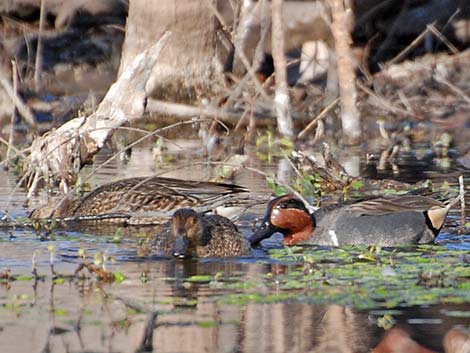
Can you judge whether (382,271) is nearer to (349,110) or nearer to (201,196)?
(201,196)

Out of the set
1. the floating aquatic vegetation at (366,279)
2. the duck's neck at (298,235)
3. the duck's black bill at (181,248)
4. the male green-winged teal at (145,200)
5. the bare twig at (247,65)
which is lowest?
the floating aquatic vegetation at (366,279)

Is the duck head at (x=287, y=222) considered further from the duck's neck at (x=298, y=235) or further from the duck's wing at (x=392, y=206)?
the duck's wing at (x=392, y=206)

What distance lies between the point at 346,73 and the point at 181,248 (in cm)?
684

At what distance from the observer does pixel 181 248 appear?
28.9 ft

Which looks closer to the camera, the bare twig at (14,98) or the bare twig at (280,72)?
the bare twig at (14,98)

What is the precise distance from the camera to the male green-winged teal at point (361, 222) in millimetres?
9414

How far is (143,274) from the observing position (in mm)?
8078

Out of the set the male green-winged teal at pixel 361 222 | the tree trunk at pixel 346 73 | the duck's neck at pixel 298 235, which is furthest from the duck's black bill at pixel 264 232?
the tree trunk at pixel 346 73

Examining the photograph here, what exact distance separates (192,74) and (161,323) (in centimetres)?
1123

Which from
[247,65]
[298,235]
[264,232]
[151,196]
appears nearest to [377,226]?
[298,235]

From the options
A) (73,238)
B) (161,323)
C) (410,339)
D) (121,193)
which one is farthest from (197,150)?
(410,339)

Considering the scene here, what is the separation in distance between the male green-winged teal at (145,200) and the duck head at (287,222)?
85 centimetres

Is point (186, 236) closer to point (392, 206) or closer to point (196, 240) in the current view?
point (196, 240)

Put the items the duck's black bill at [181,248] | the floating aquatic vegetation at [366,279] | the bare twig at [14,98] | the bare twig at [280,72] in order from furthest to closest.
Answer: the bare twig at [280,72], the bare twig at [14,98], the duck's black bill at [181,248], the floating aquatic vegetation at [366,279]
